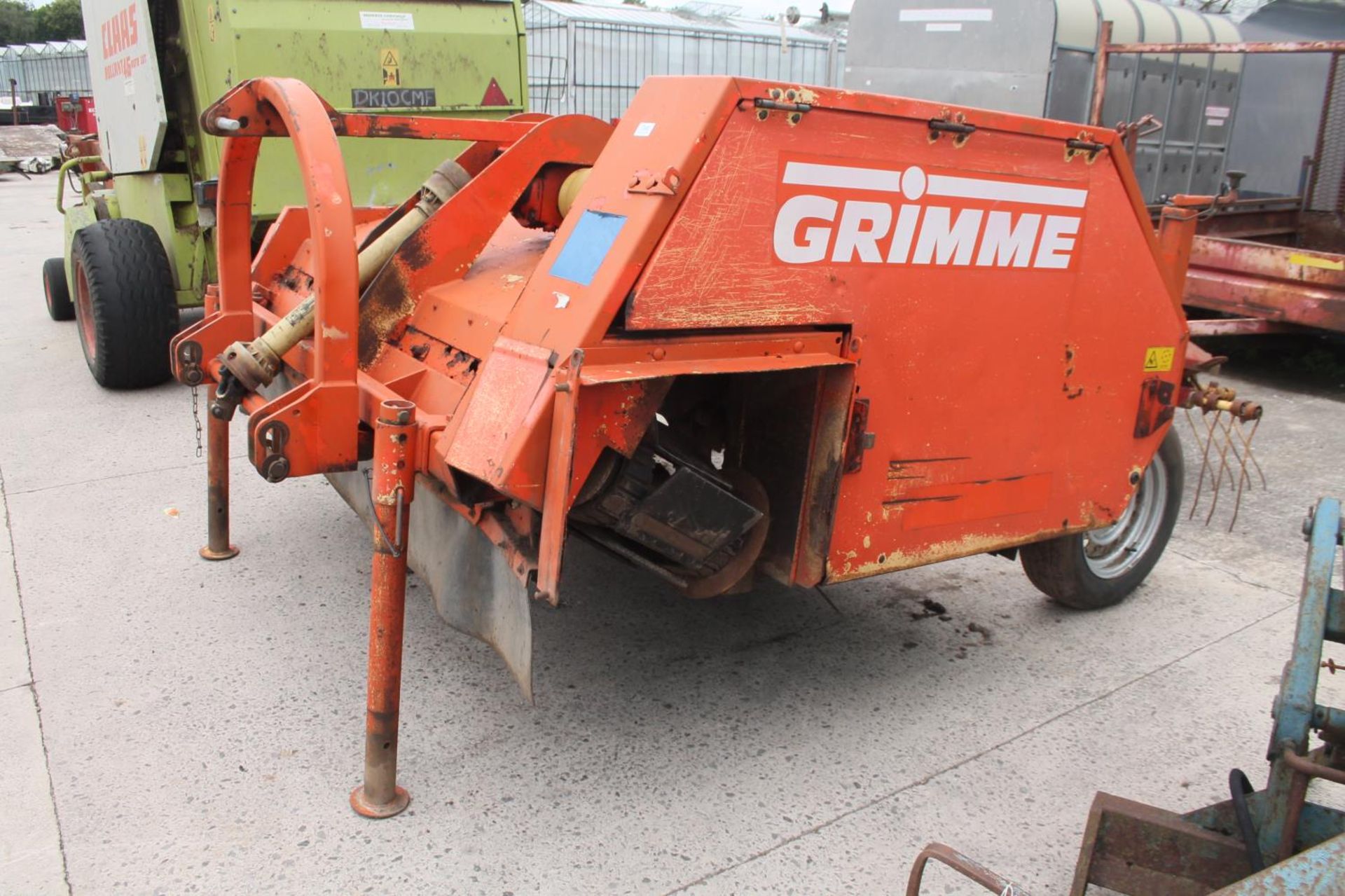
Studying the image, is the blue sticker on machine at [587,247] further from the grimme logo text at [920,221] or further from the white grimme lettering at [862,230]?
the white grimme lettering at [862,230]

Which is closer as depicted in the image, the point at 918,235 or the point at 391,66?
the point at 918,235

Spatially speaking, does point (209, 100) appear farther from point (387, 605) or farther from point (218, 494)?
point (387, 605)

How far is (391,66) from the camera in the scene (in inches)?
223

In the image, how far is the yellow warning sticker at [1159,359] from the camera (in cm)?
313

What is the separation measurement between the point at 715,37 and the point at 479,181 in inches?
433

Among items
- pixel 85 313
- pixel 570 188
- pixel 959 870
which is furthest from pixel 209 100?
pixel 959 870

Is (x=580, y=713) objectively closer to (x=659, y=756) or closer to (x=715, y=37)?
(x=659, y=756)

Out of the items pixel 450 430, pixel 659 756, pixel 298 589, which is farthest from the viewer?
pixel 298 589

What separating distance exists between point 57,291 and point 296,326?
18.5 ft

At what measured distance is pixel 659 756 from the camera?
274 centimetres

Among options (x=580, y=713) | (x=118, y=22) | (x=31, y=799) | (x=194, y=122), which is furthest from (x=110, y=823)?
(x=118, y=22)

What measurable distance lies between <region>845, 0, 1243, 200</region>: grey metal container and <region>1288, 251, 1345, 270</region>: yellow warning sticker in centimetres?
219

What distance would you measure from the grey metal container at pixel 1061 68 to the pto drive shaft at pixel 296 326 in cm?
597

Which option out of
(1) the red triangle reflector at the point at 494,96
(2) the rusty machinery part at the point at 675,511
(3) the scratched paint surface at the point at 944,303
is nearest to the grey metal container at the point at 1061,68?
(1) the red triangle reflector at the point at 494,96
